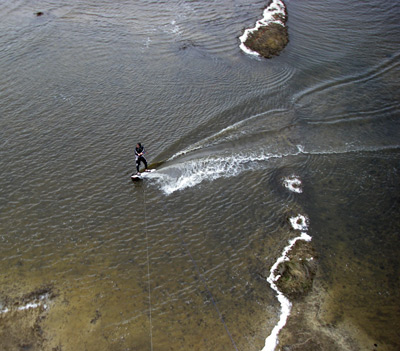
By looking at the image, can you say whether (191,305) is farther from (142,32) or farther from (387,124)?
(142,32)

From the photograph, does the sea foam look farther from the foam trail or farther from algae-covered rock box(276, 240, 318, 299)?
the foam trail

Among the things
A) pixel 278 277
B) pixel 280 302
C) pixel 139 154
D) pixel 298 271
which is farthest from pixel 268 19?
pixel 280 302

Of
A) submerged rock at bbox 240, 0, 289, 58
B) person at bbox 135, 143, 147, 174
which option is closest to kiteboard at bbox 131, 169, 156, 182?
person at bbox 135, 143, 147, 174

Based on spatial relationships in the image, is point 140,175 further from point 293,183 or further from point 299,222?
point 299,222

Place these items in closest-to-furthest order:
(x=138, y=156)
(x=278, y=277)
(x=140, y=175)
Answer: (x=278, y=277), (x=138, y=156), (x=140, y=175)

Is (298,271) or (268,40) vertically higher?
(268,40)

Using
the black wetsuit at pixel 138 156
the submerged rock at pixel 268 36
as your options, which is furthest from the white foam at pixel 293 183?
the submerged rock at pixel 268 36
